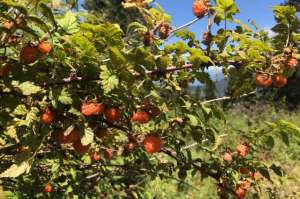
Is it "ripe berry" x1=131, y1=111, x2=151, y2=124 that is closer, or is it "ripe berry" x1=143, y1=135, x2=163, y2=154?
"ripe berry" x1=131, y1=111, x2=151, y2=124

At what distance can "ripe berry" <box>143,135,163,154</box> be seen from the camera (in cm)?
225

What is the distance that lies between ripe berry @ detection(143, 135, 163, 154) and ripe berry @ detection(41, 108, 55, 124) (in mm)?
496

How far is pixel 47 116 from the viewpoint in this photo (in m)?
1.96

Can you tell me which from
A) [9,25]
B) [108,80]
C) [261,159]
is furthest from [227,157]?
[261,159]

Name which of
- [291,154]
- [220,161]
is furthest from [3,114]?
[291,154]

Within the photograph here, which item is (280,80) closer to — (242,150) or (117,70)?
(242,150)

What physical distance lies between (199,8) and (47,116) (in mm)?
831

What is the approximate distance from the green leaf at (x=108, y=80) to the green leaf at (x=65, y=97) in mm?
203

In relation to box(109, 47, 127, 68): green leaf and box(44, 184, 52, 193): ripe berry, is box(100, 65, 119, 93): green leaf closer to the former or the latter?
box(109, 47, 127, 68): green leaf

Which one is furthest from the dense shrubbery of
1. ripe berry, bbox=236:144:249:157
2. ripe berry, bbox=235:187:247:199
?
ripe berry, bbox=235:187:247:199

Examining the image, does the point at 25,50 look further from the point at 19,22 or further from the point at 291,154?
the point at 291,154

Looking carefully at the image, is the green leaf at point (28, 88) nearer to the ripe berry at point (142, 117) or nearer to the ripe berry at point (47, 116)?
the ripe berry at point (47, 116)

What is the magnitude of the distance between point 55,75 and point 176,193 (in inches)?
296

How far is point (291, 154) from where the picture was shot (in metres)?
12.4
